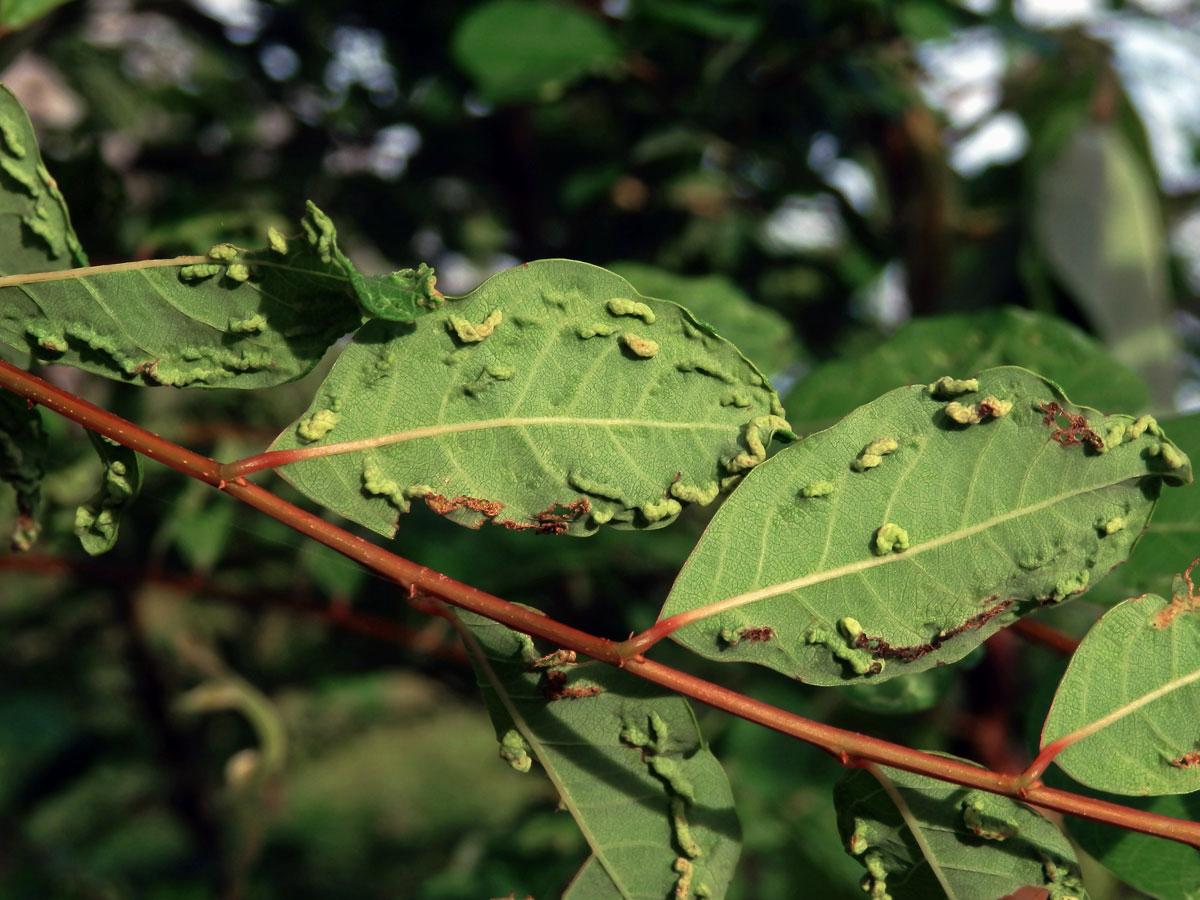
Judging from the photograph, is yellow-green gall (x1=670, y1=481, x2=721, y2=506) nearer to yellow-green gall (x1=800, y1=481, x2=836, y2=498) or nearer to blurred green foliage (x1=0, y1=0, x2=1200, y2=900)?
A: yellow-green gall (x1=800, y1=481, x2=836, y2=498)

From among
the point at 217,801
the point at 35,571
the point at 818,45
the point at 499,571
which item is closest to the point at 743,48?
the point at 818,45

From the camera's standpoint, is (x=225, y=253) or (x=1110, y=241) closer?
(x=225, y=253)

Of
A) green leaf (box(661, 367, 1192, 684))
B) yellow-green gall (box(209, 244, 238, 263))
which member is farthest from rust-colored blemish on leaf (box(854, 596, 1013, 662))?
yellow-green gall (box(209, 244, 238, 263))

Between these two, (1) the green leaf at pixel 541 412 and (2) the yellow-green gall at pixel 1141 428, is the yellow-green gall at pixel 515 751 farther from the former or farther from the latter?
(2) the yellow-green gall at pixel 1141 428

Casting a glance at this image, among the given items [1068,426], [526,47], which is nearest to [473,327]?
[1068,426]

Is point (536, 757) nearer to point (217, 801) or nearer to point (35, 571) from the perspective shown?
point (35, 571)

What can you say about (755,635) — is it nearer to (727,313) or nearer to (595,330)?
(595,330)
